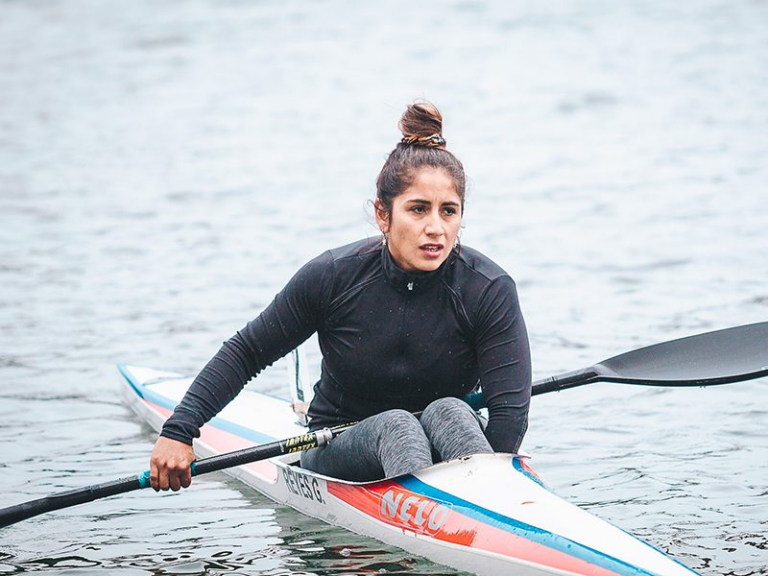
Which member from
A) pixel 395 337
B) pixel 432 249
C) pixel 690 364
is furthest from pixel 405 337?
pixel 690 364

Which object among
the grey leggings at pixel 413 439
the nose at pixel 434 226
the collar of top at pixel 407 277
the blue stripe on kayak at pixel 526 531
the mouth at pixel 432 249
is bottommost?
the blue stripe on kayak at pixel 526 531

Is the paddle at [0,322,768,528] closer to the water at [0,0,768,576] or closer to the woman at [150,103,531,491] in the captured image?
the water at [0,0,768,576]

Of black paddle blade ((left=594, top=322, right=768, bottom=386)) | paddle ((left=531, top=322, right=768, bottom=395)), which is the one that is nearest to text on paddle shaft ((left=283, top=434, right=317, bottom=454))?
paddle ((left=531, top=322, right=768, bottom=395))

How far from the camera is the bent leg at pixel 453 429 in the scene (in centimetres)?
391

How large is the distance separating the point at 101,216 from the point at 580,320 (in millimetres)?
5660

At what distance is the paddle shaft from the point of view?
4.18 metres

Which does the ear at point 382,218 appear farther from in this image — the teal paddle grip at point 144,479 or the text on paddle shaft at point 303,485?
the teal paddle grip at point 144,479

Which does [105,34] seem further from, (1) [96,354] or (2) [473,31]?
(1) [96,354]

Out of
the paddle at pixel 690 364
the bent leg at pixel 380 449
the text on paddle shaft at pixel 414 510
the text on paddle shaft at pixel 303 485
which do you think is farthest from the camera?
the paddle at pixel 690 364

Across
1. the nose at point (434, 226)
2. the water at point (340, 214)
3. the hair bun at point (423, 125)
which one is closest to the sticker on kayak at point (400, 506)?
the water at point (340, 214)

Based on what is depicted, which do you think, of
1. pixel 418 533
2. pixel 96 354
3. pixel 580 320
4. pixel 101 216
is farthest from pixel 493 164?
pixel 418 533

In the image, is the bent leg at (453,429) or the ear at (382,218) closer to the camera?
the bent leg at (453,429)

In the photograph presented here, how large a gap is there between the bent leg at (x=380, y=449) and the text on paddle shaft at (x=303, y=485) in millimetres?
149

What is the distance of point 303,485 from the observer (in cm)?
459
